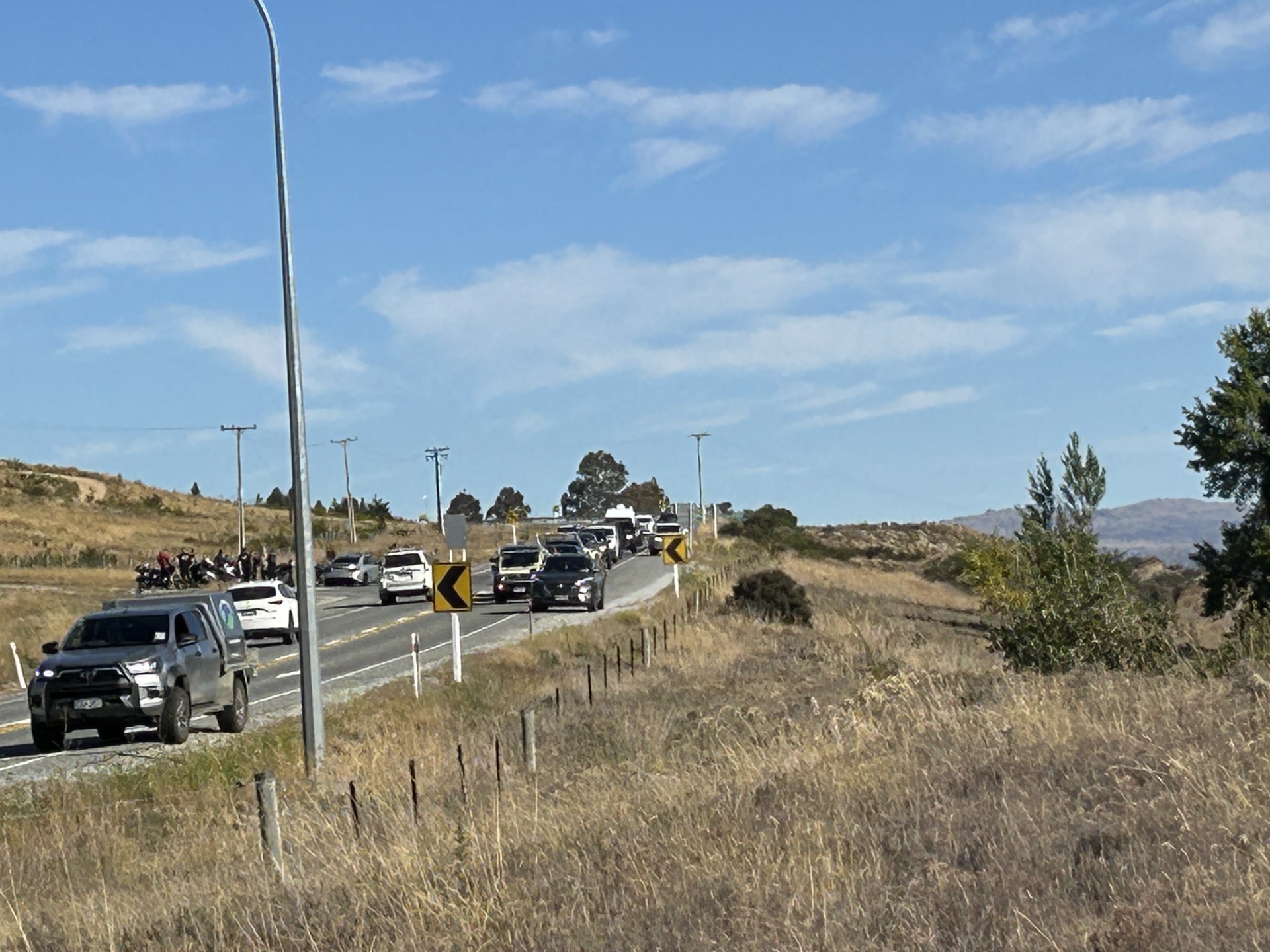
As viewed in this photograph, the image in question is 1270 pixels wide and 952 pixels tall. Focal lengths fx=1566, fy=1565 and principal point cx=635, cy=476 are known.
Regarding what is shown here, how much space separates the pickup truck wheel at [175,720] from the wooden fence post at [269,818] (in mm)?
10505

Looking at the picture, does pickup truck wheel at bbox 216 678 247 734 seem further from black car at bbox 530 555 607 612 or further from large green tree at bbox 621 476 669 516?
large green tree at bbox 621 476 669 516

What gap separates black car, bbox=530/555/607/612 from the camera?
47844mm

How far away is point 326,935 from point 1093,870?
3726mm

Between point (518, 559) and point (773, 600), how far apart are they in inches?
464

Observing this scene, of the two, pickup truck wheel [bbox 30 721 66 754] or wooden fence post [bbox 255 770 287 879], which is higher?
wooden fence post [bbox 255 770 287 879]

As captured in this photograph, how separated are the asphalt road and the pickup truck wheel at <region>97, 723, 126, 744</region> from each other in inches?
4.8

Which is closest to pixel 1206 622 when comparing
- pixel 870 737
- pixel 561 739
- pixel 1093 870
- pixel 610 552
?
pixel 610 552

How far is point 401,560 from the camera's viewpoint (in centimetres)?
5609

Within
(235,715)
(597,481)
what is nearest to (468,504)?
(597,481)

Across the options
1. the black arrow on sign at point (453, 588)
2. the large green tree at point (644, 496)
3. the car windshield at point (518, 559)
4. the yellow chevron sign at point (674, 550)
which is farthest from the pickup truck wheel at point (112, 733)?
the large green tree at point (644, 496)

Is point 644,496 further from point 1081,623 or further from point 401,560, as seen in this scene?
point 1081,623

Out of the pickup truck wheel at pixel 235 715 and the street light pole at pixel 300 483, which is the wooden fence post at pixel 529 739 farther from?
the pickup truck wheel at pixel 235 715

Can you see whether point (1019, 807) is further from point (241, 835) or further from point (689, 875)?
point (241, 835)

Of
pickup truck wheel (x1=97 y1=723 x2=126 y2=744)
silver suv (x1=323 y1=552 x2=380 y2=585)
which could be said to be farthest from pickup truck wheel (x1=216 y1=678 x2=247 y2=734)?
silver suv (x1=323 y1=552 x2=380 y2=585)
